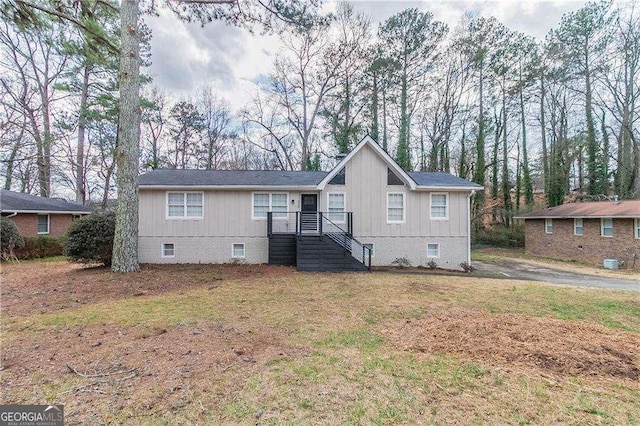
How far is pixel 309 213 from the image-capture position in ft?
38.3

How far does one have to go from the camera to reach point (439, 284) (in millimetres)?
8484

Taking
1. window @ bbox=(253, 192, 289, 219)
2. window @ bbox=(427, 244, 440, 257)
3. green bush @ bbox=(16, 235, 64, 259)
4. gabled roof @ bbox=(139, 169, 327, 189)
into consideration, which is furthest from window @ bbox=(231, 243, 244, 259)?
green bush @ bbox=(16, 235, 64, 259)

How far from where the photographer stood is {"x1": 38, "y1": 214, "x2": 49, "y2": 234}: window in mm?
15852

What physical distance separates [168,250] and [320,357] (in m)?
10.4

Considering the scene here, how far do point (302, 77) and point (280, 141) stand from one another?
5.81 metres

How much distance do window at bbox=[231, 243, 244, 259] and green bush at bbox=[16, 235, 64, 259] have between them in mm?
9046

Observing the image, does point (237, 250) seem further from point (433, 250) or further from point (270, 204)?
point (433, 250)

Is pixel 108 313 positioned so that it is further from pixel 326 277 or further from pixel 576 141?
pixel 576 141

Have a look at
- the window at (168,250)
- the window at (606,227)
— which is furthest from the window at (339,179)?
the window at (606,227)

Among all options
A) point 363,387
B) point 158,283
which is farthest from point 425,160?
point 363,387

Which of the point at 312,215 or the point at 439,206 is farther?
the point at 439,206

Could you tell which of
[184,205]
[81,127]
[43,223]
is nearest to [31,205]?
[43,223]

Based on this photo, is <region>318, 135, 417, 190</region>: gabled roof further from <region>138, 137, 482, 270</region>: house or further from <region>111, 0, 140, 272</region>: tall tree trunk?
<region>111, 0, 140, 272</region>: tall tree trunk
